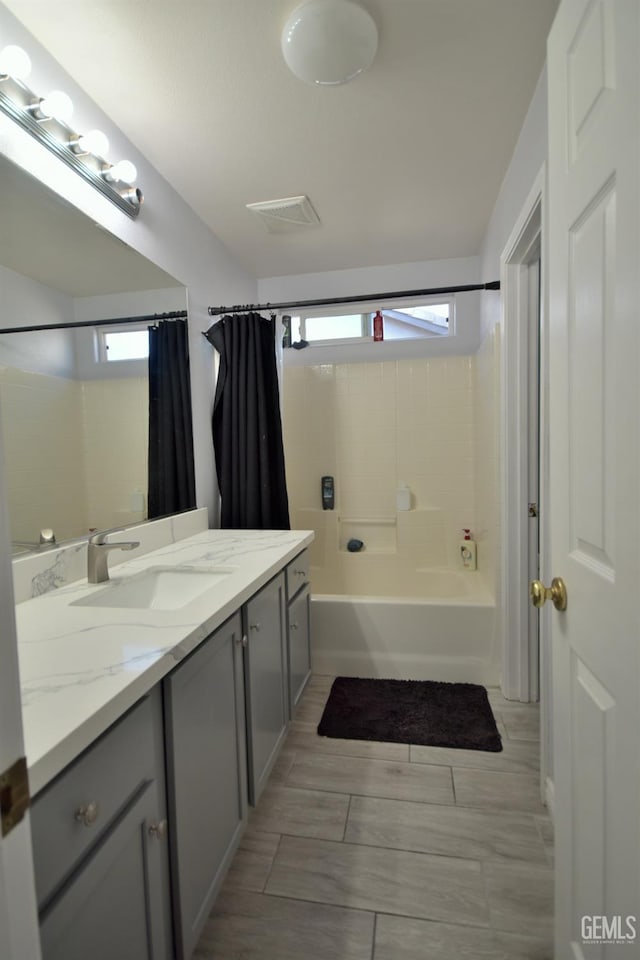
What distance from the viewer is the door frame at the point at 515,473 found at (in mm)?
1883

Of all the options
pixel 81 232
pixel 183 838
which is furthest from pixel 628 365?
pixel 81 232

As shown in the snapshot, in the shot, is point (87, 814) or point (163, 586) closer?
point (87, 814)

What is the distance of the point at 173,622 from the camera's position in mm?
977

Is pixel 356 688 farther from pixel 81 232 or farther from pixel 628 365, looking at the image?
pixel 81 232

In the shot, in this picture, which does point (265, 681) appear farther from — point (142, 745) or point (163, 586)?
point (142, 745)

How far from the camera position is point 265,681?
1471 mm

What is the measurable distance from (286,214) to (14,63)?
50.5 inches

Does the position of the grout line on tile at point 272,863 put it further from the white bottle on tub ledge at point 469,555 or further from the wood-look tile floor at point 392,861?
the white bottle on tub ledge at point 469,555

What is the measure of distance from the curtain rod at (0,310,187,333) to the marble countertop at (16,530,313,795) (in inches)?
30.1

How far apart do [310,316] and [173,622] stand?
9.18 ft

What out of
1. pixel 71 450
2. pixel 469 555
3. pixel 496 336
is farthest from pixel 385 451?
pixel 71 450

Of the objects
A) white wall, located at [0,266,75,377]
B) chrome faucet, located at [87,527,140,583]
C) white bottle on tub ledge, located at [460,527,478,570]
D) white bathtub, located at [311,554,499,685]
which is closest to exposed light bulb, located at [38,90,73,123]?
white wall, located at [0,266,75,377]

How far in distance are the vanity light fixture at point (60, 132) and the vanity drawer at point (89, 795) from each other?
5.04 ft

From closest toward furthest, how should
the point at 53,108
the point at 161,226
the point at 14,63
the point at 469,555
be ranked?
the point at 14,63 → the point at 53,108 → the point at 161,226 → the point at 469,555
